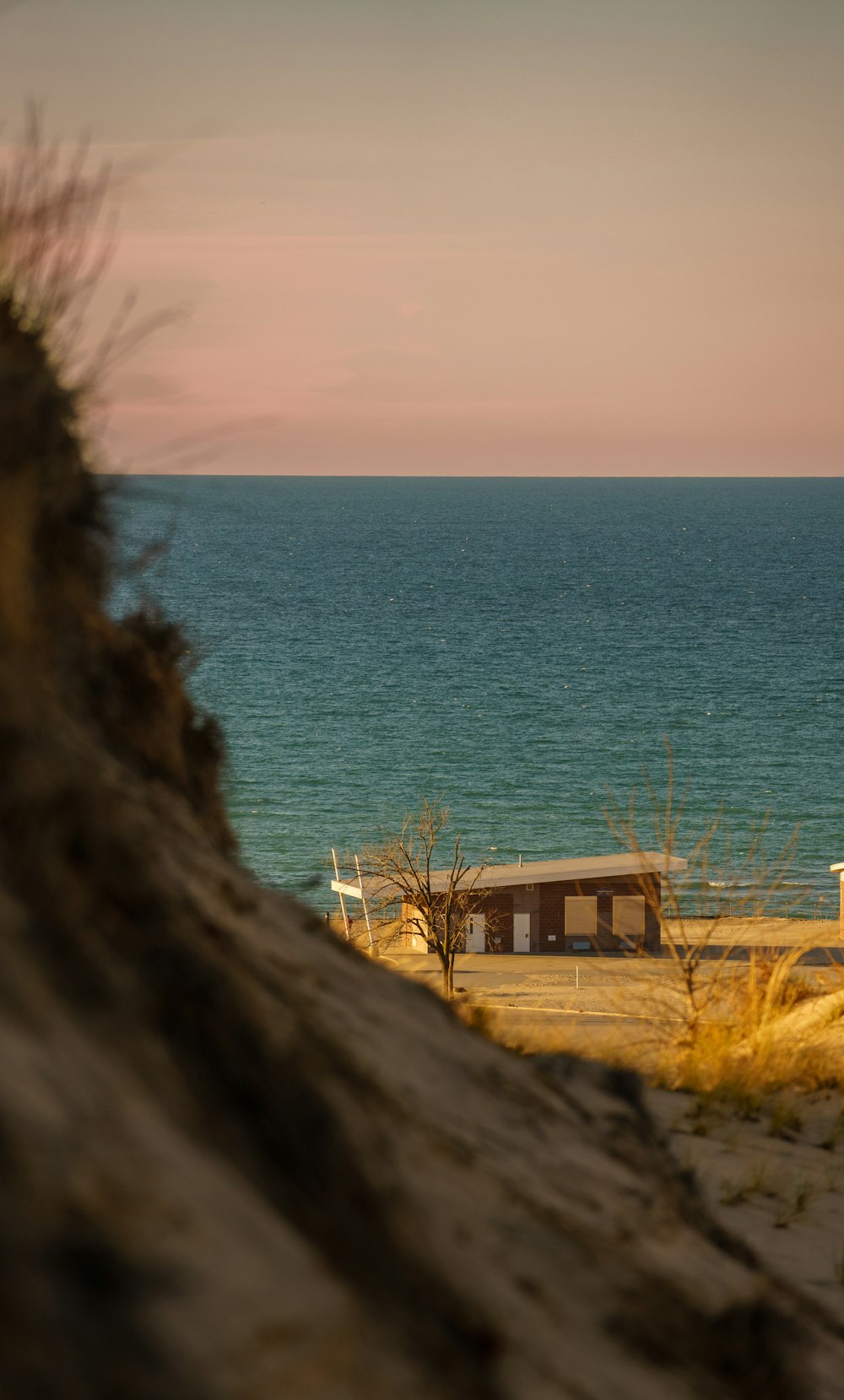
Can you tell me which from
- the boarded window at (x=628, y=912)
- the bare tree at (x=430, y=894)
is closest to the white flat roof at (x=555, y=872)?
the bare tree at (x=430, y=894)

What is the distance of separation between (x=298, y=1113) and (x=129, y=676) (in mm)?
1876

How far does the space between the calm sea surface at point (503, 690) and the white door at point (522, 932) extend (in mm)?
7511

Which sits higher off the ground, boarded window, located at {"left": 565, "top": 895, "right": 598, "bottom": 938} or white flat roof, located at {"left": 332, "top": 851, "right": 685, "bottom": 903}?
white flat roof, located at {"left": 332, "top": 851, "right": 685, "bottom": 903}

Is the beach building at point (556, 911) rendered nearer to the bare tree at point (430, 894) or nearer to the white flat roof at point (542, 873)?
the white flat roof at point (542, 873)

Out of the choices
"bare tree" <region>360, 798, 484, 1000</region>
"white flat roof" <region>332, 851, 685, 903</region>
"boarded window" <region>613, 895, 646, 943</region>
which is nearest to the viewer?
"bare tree" <region>360, 798, 484, 1000</region>

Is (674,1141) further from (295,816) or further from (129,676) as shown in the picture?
(295,816)

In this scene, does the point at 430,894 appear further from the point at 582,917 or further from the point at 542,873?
the point at 582,917

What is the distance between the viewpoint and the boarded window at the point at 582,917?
1607 inches

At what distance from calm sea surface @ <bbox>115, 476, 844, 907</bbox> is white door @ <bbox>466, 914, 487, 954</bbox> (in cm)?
607

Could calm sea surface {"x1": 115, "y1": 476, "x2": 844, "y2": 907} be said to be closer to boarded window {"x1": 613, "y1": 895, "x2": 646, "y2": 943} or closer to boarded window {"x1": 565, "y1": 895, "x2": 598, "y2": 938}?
boarded window {"x1": 613, "y1": 895, "x2": 646, "y2": 943}

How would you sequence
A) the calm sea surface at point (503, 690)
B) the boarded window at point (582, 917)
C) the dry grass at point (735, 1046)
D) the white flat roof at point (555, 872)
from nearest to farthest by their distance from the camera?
the dry grass at point (735, 1046)
the white flat roof at point (555, 872)
the boarded window at point (582, 917)
the calm sea surface at point (503, 690)

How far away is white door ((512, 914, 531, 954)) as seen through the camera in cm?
4059

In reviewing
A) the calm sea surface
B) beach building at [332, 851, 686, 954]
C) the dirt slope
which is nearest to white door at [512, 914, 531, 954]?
beach building at [332, 851, 686, 954]

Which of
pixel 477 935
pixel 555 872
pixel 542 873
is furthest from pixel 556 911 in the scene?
pixel 477 935
